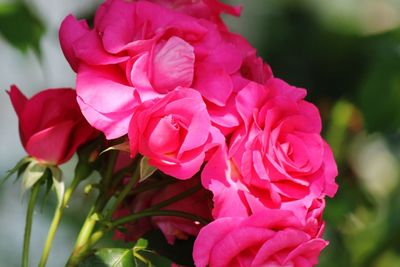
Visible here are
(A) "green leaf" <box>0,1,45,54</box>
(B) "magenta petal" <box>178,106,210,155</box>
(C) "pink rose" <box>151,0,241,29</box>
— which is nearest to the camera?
(B) "magenta petal" <box>178,106,210,155</box>

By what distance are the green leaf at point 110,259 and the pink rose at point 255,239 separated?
0.08 meters

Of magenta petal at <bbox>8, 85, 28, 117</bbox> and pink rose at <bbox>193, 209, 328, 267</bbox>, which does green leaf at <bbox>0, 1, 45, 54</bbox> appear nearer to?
magenta petal at <bbox>8, 85, 28, 117</bbox>

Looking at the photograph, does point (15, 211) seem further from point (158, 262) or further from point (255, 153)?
point (255, 153)

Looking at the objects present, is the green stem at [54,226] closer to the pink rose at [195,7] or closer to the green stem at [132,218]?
the green stem at [132,218]

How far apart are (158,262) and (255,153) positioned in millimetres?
189

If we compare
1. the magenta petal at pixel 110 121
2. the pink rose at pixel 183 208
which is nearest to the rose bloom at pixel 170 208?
the pink rose at pixel 183 208

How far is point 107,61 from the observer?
29.2 inches

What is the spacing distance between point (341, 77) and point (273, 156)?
2.80 feet

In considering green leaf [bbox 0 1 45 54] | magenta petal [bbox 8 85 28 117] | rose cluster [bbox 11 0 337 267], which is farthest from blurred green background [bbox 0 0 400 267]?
rose cluster [bbox 11 0 337 267]

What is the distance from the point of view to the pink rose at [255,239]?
711 millimetres

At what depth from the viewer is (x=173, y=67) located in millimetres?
737

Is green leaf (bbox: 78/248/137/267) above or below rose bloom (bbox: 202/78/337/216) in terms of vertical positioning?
below

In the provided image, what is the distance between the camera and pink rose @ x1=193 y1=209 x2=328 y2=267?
2.33 ft

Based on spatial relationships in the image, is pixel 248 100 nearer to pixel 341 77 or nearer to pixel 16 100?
pixel 16 100
